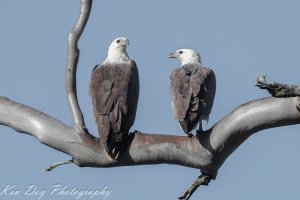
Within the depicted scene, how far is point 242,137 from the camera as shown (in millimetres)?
6270

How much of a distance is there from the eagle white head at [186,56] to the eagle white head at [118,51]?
77cm

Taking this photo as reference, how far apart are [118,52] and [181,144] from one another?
4.10 m

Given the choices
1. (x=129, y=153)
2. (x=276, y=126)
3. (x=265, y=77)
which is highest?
(x=265, y=77)

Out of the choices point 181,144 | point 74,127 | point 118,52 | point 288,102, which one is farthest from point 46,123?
point 118,52

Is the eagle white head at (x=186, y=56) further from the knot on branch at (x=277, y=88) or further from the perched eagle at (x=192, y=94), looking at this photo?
the knot on branch at (x=277, y=88)

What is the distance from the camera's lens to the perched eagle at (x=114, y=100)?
708cm

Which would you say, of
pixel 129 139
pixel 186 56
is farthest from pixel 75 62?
pixel 186 56

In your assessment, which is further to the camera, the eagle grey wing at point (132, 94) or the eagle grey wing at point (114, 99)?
the eagle grey wing at point (132, 94)

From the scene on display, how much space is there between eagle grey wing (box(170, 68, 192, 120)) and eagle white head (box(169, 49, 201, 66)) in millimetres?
1931

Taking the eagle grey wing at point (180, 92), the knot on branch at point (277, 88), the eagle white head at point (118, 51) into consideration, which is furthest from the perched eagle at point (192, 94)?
the knot on branch at point (277, 88)

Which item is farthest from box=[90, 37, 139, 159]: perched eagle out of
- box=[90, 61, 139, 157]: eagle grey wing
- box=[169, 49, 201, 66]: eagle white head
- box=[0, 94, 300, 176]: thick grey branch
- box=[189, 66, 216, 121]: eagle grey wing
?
box=[169, 49, 201, 66]: eagle white head

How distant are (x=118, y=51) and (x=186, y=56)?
100cm

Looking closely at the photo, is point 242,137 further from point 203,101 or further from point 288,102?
point 203,101

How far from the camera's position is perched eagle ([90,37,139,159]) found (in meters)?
7.08
